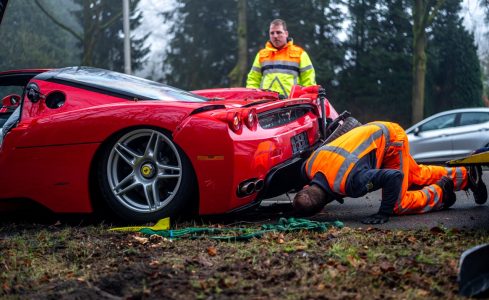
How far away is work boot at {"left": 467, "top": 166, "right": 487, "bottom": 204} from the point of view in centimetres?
644

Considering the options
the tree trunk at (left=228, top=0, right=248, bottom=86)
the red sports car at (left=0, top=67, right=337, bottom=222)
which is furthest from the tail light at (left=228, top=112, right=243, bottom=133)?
the tree trunk at (left=228, top=0, right=248, bottom=86)

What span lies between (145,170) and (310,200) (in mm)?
1245

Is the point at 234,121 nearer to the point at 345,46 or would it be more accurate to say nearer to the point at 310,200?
the point at 310,200

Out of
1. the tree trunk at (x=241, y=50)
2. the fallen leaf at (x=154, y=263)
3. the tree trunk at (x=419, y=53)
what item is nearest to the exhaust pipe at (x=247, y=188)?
the fallen leaf at (x=154, y=263)

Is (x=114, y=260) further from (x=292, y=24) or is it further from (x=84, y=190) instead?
(x=292, y=24)

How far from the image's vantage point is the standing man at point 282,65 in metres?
8.75

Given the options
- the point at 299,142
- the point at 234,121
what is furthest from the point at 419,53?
the point at 234,121

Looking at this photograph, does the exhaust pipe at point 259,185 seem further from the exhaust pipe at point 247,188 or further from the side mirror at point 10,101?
the side mirror at point 10,101

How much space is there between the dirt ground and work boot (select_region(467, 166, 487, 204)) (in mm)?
1648

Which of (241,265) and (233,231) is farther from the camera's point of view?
(233,231)

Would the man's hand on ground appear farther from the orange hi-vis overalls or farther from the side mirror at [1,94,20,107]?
the side mirror at [1,94,20,107]

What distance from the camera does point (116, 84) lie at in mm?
6238

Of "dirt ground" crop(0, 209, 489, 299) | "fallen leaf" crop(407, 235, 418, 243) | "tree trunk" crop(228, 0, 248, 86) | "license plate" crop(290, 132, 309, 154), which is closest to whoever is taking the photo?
"dirt ground" crop(0, 209, 489, 299)

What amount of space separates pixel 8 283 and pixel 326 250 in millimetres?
1728
